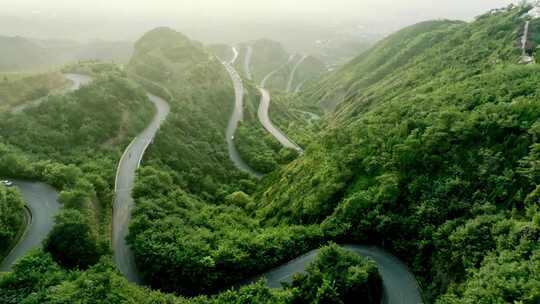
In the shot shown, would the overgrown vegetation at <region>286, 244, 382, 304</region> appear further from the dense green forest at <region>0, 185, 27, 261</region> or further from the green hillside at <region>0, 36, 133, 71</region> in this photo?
the green hillside at <region>0, 36, 133, 71</region>

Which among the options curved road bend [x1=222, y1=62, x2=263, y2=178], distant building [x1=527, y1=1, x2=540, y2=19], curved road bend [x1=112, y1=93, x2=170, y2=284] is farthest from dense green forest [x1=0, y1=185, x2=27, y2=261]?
distant building [x1=527, y1=1, x2=540, y2=19]

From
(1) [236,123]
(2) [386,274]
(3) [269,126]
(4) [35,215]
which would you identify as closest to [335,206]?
(2) [386,274]

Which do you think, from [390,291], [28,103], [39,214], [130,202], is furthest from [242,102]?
[390,291]

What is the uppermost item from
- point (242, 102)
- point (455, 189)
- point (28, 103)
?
point (455, 189)

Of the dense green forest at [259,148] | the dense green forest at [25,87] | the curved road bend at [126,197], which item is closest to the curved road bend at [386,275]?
the curved road bend at [126,197]

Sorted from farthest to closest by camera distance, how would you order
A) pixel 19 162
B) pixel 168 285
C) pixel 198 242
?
pixel 19 162 < pixel 198 242 < pixel 168 285

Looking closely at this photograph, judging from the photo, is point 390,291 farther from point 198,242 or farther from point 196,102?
point 196,102
